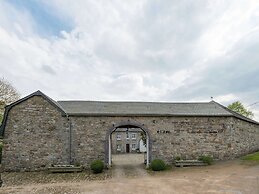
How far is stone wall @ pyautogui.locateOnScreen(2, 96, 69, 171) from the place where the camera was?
15.8m

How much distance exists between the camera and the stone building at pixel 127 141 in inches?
1718

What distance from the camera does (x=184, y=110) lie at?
18672mm

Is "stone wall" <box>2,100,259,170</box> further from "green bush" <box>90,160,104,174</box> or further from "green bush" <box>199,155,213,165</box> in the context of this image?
"green bush" <box>90,160,104,174</box>

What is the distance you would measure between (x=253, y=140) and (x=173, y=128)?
918cm

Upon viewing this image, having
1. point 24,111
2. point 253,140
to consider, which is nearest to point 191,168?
point 253,140

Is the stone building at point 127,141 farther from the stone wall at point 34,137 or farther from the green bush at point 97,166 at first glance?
the green bush at point 97,166

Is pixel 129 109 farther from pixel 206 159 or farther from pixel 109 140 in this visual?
pixel 206 159

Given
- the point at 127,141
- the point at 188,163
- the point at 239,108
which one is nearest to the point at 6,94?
the point at 188,163

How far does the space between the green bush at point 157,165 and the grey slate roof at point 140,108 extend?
3441 millimetres

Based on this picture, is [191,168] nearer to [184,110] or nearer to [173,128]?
[173,128]

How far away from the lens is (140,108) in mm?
18750

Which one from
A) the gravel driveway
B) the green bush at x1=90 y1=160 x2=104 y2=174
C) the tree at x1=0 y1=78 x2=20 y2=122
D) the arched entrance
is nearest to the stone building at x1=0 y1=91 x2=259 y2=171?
the arched entrance

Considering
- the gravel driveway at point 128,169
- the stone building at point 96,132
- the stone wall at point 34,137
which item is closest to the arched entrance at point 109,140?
the stone building at point 96,132

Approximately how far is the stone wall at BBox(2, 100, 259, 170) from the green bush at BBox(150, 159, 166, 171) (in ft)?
4.03
